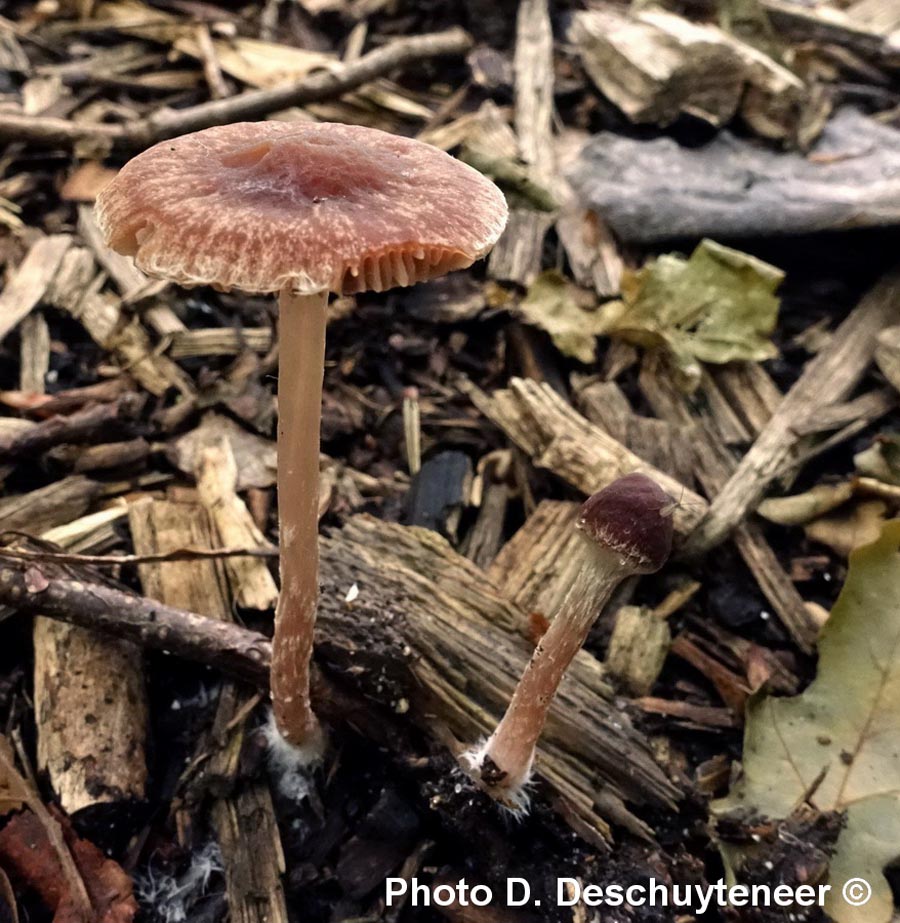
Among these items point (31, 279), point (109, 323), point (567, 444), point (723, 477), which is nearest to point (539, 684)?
point (567, 444)

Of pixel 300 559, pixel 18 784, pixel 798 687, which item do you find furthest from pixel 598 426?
pixel 18 784

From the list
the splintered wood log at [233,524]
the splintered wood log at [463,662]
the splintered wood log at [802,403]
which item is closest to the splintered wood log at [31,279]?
the splintered wood log at [233,524]

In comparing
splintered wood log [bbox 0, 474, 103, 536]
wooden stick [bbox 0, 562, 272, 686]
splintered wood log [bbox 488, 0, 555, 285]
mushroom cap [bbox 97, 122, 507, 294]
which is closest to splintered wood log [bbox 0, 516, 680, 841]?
wooden stick [bbox 0, 562, 272, 686]

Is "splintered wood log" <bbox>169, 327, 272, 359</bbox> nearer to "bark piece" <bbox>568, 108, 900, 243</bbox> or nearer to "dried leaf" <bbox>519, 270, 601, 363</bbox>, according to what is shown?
"dried leaf" <bbox>519, 270, 601, 363</bbox>

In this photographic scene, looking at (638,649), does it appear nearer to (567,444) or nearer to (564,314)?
(567,444)

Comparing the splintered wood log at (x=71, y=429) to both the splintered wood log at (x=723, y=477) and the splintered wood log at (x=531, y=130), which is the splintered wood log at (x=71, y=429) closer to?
the splintered wood log at (x=531, y=130)
